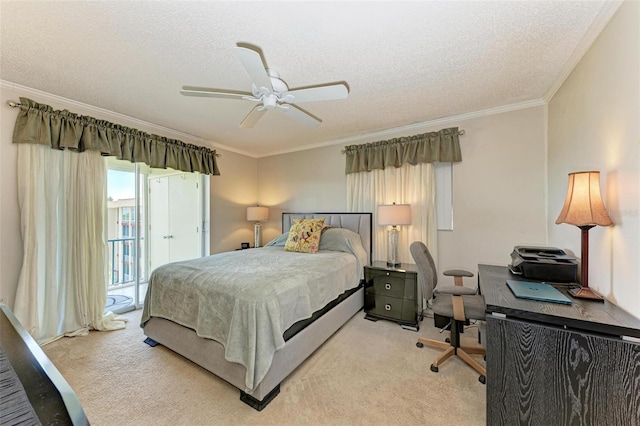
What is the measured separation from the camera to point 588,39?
168 centimetres

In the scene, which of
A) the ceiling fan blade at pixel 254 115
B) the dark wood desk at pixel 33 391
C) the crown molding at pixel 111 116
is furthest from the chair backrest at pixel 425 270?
the crown molding at pixel 111 116

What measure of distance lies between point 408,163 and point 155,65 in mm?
2964

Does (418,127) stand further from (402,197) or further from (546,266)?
(546,266)

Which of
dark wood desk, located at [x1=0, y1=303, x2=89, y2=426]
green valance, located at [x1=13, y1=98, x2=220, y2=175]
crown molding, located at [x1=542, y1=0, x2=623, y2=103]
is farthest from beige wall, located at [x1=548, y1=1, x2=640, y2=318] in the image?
green valance, located at [x1=13, y1=98, x2=220, y2=175]

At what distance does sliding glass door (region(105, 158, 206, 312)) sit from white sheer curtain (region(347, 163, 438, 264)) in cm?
262

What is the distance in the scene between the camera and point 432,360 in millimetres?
2227

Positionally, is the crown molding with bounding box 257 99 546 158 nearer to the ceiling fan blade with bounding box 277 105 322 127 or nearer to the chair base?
the ceiling fan blade with bounding box 277 105 322 127

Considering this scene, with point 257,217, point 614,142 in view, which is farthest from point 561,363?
point 257,217

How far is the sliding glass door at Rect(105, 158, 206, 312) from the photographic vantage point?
354cm

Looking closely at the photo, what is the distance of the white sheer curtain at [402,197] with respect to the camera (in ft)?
10.6

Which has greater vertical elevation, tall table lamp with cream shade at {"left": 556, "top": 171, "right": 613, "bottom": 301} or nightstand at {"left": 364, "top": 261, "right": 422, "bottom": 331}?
tall table lamp with cream shade at {"left": 556, "top": 171, "right": 613, "bottom": 301}

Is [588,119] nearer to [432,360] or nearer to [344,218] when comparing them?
[432,360]

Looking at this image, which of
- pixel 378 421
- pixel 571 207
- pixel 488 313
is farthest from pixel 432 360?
pixel 571 207

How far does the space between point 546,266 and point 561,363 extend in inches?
31.0
